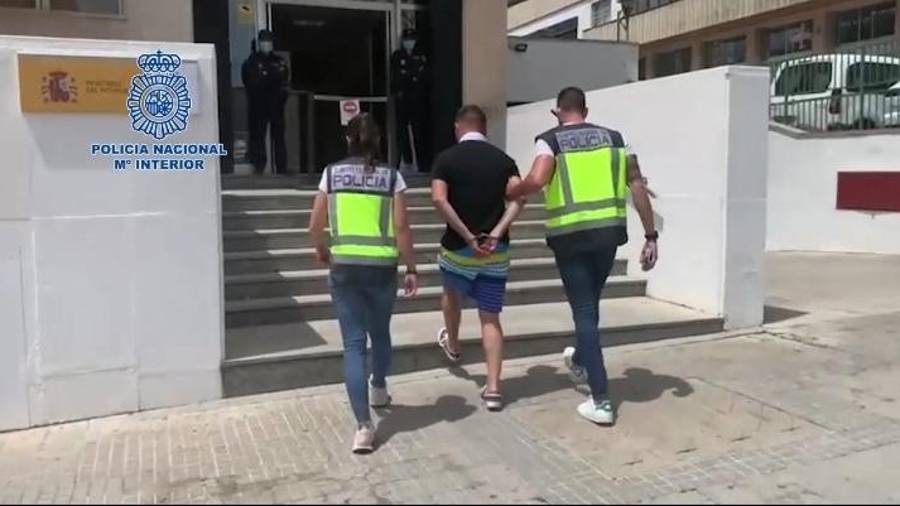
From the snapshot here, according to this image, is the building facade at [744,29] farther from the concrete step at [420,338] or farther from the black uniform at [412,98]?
the concrete step at [420,338]

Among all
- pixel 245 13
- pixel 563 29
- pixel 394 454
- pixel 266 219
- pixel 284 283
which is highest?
pixel 563 29

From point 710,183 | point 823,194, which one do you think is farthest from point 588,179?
point 823,194

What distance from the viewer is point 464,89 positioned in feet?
35.7

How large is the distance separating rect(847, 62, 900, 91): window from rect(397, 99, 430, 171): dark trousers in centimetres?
651

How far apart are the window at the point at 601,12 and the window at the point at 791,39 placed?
30.9ft

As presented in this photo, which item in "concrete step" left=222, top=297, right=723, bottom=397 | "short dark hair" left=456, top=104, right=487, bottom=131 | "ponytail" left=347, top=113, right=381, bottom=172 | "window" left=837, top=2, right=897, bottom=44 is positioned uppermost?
"window" left=837, top=2, right=897, bottom=44

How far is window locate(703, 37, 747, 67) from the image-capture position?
30.0 meters

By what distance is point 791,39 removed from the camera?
91.2ft

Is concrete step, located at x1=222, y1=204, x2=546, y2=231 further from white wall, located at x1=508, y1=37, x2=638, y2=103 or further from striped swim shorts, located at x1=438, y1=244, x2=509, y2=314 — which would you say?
white wall, located at x1=508, y1=37, x2=638, y2=103

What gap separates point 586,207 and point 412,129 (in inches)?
266

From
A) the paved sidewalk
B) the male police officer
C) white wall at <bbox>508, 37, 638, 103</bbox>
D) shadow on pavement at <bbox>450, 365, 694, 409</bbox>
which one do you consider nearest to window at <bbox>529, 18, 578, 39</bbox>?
white wall at <bbox>508, 37, 638, 103</bbox>

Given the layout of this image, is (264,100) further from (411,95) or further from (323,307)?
(323,307)

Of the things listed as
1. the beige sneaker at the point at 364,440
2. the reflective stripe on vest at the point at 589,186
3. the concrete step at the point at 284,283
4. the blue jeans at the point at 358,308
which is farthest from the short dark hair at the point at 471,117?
the concrete step at the point at 284,283

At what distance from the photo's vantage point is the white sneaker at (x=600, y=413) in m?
4.78
